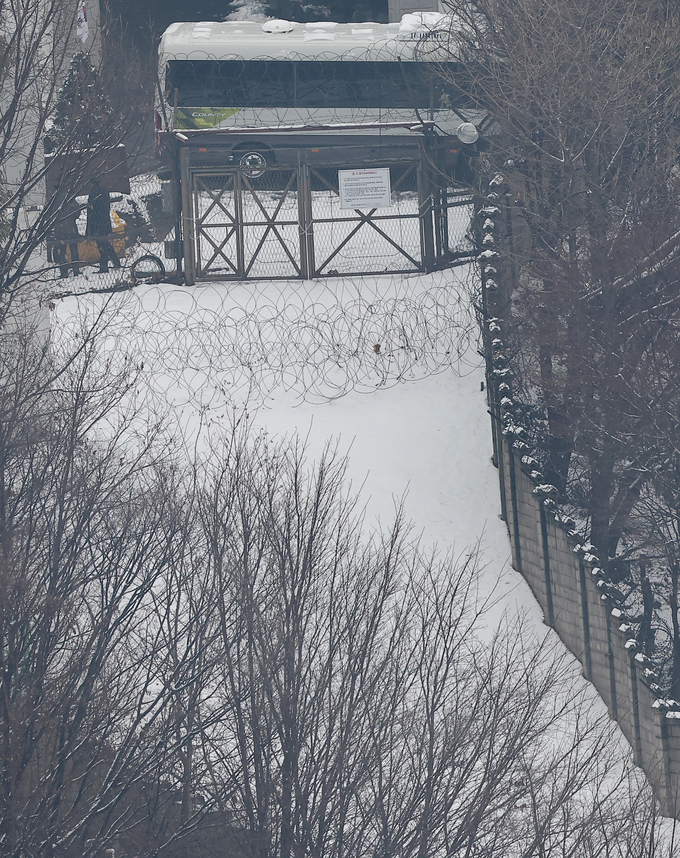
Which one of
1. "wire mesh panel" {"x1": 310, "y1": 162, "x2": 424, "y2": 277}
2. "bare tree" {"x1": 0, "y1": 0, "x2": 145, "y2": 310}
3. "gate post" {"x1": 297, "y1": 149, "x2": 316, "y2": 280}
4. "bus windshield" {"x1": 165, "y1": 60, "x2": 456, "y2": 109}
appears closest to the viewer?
"bare tree" {"x1": 0, "y1": 0, "x2": 145, "y2": 310}

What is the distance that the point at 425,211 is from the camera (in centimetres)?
1669

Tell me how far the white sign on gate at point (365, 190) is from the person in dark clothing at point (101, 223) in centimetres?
365

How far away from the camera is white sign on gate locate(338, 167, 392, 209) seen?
16.8 meters

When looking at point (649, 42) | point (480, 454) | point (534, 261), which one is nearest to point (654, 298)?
point (534, 261)

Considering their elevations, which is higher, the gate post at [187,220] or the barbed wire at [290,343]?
the gate post at [187,220]

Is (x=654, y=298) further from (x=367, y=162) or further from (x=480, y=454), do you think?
(x=367, y=162)

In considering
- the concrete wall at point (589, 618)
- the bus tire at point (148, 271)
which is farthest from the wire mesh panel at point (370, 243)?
the concrete wall at point (589, 618)

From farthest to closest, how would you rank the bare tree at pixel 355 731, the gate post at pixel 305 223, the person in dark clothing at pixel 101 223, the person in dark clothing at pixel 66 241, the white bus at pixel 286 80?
the white bus at pixel 286 80 < the person in dark clothing at pixel 101 223 < the person in dark clothing at pixel 66 241 < the gate post at pixel 305 223 < the bare tree at pixel 355 731

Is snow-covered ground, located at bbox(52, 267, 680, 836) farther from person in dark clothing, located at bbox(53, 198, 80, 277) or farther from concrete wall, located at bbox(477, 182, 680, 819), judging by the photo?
person in dark clothing, located at bbox(53, 198, 80, 277)

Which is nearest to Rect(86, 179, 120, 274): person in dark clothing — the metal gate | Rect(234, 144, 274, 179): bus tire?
the metal gate

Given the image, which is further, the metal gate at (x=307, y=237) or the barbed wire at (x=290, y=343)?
the metal gate at (x=307, y=237)

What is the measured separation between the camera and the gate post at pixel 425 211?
655 inches

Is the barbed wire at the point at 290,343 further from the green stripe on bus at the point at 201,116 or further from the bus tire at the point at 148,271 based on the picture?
the green stripe on bus at the point at 201,116

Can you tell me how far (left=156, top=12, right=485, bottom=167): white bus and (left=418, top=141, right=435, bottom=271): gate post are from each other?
4.45 m
